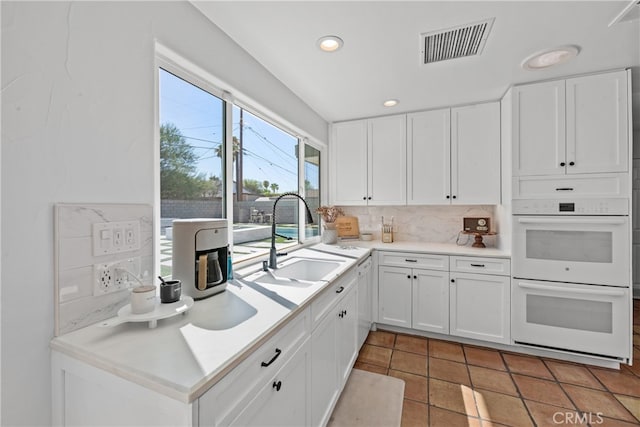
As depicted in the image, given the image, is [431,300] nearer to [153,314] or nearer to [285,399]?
[285,399]

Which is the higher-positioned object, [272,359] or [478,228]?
[478,228]

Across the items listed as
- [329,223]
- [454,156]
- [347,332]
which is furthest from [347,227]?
[347,332]

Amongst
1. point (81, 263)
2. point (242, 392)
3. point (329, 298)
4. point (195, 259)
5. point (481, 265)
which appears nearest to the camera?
point (242, 392)

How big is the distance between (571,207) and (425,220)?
51.2 inches

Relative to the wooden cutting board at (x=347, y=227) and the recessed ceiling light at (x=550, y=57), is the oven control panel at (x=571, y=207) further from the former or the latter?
the wooden cutting board at (x=347, y=227)

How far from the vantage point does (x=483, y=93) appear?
2480mm

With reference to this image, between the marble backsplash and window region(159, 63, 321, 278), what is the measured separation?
43.7 inches

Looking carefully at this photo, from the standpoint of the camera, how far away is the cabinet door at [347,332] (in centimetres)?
173

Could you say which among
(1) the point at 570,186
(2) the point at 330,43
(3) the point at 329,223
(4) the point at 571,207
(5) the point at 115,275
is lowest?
(5) the point at 115,275

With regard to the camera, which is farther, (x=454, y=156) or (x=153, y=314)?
(x=454, y=156)

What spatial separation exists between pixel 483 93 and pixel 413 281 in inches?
74.0

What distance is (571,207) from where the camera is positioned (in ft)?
7.00

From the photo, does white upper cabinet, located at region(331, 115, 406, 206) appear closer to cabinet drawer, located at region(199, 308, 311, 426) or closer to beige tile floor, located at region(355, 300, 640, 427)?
beige tile floor, located at region(355, 300, 640, 427)

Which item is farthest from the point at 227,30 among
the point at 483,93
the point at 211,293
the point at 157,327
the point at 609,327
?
the point at 609,327
